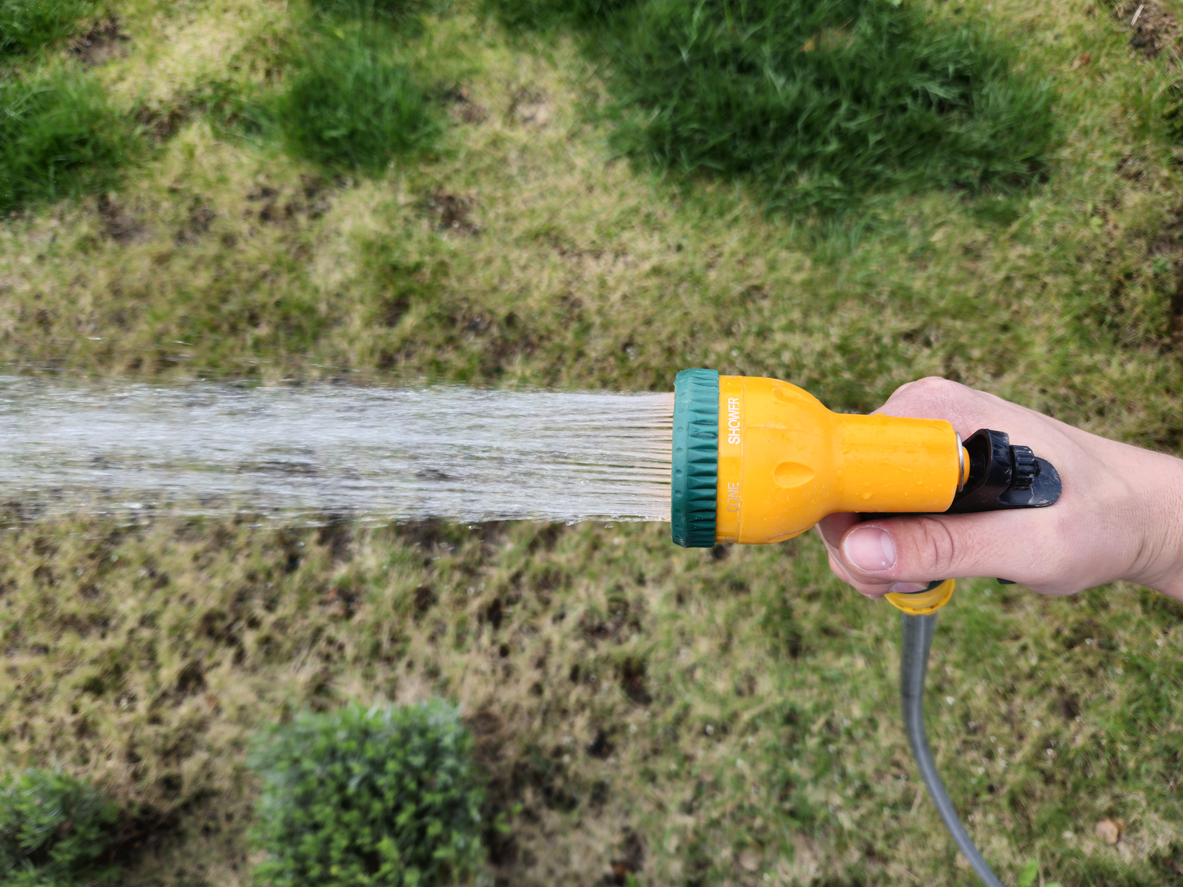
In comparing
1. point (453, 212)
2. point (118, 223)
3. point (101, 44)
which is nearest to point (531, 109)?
point (453, 212)

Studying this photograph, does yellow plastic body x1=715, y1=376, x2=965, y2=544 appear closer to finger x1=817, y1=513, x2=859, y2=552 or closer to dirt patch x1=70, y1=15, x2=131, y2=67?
finger x1=817, y1=513, x2=859, y2=552

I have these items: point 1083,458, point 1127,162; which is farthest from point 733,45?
point 1083,458

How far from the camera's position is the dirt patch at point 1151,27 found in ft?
9.39

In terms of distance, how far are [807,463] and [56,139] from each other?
11.2 feet

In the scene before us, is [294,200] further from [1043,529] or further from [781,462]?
[1043,529]

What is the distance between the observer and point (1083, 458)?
1.72 m

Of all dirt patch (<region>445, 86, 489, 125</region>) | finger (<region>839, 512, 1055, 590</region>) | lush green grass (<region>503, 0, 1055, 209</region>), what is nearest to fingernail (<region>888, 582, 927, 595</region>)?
finger (<region>839, 512, 1055, 590</region>)

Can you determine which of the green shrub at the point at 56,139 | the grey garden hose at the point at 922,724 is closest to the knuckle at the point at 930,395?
the grey garden hose at the point at 922,724

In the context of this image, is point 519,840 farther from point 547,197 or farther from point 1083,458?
point 547,197

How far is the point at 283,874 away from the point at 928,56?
3.73m

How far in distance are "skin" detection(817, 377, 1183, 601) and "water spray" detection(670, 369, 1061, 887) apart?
A: 0.17m

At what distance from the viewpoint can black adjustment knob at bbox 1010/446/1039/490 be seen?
4.65ft

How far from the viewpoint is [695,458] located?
1.32 m

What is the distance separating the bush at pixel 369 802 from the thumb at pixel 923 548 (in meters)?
1.42
